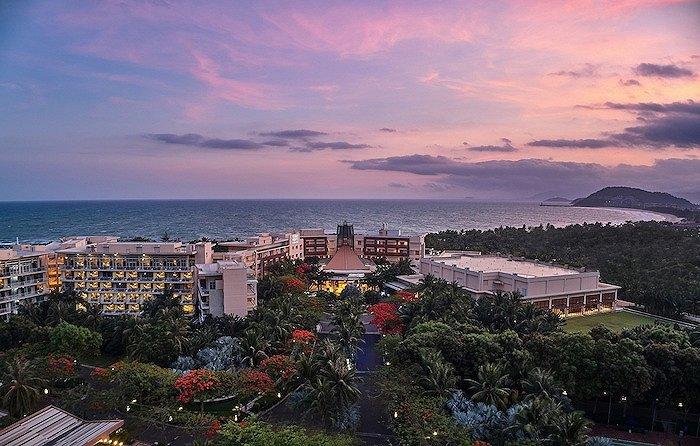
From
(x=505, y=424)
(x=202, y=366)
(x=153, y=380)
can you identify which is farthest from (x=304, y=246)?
(x=505, y=424)

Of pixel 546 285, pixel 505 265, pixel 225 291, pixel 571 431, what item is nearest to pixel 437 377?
pixel 571 431

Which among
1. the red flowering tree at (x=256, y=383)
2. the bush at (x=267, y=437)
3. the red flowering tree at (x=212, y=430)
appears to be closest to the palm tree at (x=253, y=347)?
the red flowering tree at (x=256, y=383)

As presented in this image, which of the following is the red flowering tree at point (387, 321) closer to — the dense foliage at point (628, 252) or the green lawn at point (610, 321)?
the green lawn at point (610, 321)

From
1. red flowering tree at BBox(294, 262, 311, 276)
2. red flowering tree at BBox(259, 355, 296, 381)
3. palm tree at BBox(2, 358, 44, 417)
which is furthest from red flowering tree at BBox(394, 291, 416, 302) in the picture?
palm tree at BBox(2, 358, 44, 417)

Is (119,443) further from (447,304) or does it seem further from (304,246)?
(304,246)

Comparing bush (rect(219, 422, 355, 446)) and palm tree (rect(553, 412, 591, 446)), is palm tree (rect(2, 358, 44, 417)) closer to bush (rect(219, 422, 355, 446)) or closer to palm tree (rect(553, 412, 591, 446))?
bush (rect(219, 422, 355, 446))
